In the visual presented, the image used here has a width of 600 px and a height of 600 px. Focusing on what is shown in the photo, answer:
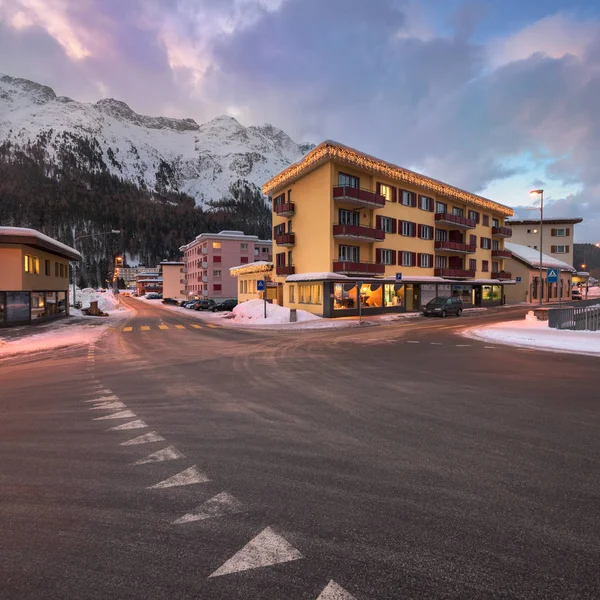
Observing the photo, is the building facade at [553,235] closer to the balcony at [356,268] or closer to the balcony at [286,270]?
the balcony at [356,268]

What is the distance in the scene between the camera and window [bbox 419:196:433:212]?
41031mm

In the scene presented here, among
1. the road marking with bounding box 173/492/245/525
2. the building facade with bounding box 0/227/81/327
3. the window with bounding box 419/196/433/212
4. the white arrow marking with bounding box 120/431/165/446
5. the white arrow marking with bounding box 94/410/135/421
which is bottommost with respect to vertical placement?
the white arrow marking with bounding box 94/410/135/421

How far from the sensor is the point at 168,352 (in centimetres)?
1392

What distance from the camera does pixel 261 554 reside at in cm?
266

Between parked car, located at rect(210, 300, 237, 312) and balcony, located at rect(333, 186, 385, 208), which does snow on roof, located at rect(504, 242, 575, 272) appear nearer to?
balcony, located at rect(333, 186, 385, 208)

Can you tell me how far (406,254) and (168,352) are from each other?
30.9 meters

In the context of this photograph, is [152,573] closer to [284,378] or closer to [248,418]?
[248,418]

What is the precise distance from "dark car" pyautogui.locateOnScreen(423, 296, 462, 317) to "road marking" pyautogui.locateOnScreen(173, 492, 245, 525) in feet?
104

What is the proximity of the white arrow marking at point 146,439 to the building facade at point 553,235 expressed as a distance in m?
84.1

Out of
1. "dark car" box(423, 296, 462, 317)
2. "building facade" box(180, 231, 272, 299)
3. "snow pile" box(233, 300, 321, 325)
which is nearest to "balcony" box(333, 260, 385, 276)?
"snow pile" box(233, 300, 321, 325)

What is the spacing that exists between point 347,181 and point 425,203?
12863mm

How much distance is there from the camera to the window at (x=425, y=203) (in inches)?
1615

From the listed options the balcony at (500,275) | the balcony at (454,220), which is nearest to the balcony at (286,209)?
the balcony at (454,220)

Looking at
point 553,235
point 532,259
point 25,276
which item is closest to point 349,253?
point 25,276
